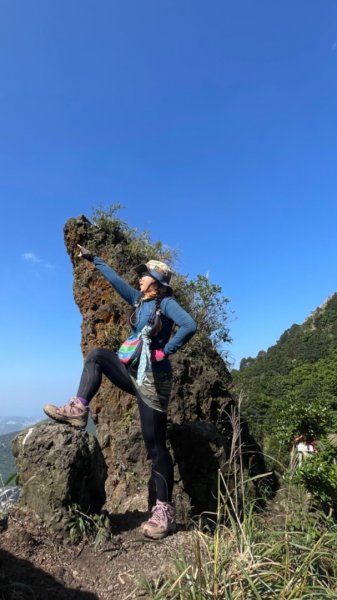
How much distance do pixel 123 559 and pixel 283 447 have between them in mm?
3495

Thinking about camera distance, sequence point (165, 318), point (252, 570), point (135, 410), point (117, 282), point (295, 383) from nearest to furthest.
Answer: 1. point (252, 570)
2. point (165, 318)
3. point (117, 282)
4. point (135, 410)
5. point (295, 383)

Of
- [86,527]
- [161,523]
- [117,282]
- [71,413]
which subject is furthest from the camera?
[117,282]

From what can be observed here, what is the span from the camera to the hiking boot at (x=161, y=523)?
3.67 meters

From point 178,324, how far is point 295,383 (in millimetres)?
62600

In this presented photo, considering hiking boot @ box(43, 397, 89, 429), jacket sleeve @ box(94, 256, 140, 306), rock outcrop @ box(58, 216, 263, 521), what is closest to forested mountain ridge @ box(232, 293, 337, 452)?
rock outcrop @ box(58, 216, 263, 521)

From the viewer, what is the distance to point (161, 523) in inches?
146

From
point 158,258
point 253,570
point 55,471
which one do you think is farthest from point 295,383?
point 253,570

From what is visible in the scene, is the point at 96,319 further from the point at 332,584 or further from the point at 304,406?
the point at 332,584

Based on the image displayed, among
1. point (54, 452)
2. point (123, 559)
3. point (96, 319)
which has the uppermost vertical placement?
point (96, 319)

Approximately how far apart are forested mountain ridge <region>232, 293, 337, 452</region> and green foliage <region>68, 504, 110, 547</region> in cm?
190

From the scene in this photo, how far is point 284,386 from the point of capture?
60.1 m

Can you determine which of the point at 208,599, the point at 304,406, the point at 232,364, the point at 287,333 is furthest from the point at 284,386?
the point at 287,333

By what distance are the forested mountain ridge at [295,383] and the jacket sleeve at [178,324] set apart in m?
1.13

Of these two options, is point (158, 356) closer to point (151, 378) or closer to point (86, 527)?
point (151, 378)
